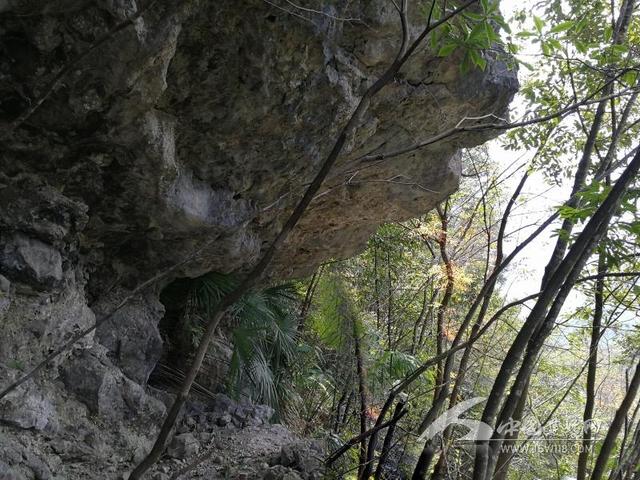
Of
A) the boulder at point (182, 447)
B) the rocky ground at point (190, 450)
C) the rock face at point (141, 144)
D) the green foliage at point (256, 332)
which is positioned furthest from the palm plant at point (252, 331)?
the boulder at point (182, 447)

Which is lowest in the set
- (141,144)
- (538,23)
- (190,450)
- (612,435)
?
(190,450)

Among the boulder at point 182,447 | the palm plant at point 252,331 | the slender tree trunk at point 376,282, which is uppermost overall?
the slender tree trunk at point 376,282

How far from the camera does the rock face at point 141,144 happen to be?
235 centimetres

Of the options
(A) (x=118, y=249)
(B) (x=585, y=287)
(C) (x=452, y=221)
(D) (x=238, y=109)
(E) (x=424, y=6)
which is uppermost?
(C) (x=452, y=221)

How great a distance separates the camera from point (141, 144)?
9.17 ft


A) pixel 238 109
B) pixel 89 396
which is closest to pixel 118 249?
pixel 89 396

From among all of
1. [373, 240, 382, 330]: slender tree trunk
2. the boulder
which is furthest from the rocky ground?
[373, 240, 382, 330]: slender tree trunk

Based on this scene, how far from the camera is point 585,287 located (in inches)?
180

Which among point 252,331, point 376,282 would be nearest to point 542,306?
point 252,331

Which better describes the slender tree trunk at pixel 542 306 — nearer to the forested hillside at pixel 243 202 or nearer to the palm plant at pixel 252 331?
the forested hillside at pixel 243 202

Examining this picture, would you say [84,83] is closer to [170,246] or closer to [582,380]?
[170,246]

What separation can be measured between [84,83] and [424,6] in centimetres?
193

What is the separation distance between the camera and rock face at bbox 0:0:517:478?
2.35 m

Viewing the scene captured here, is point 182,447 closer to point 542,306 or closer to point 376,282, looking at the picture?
point 542,306
